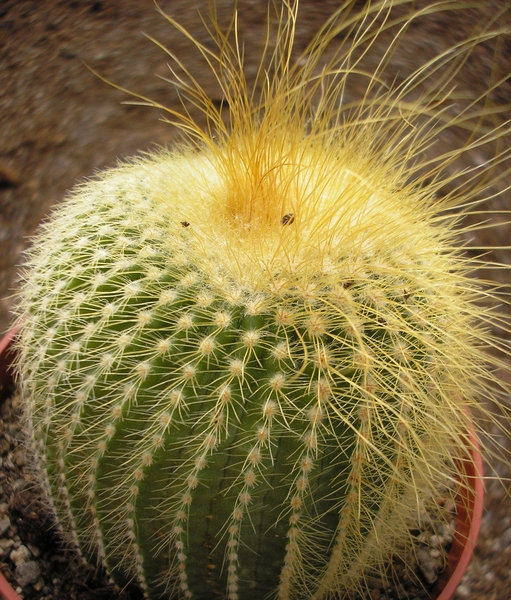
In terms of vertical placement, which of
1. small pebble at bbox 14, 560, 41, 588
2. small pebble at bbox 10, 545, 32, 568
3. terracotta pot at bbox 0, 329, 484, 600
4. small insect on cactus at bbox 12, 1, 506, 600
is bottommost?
small pebble at bbox 14, 560, 41, 588

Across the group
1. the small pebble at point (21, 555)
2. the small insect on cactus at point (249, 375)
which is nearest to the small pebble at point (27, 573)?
the small pebble at point (21, 555)

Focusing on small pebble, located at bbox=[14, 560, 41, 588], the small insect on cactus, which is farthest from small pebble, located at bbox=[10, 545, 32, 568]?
the small insect on cactus

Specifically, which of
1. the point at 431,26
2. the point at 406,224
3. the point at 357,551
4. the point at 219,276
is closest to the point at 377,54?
the point at 431,26

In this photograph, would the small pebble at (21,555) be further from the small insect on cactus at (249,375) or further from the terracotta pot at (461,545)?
the small insect on cactus at (249,375)

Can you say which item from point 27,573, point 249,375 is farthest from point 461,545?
point 27,573

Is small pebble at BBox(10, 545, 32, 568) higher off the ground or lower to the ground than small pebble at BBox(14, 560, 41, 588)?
higher

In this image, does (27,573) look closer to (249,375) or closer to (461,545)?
(249,375)

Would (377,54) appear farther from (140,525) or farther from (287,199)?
(140,525)

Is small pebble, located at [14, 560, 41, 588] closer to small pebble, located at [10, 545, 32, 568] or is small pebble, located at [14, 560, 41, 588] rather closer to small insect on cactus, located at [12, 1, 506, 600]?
small pebble, located at [10, 545, 32, 568]
